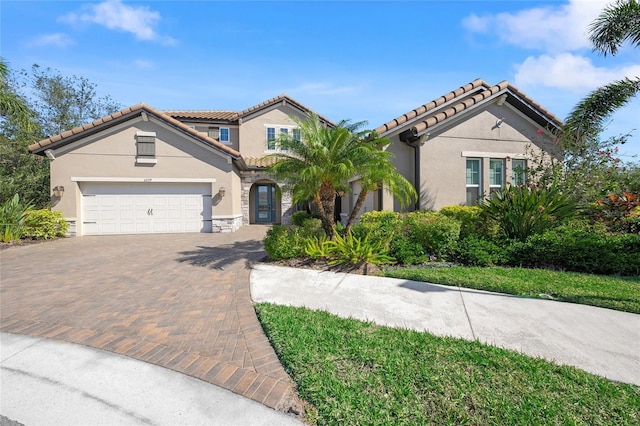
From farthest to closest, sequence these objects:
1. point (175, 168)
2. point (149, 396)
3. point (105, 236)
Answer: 1. point (175, 168)
2. point (105, 236)
3. point (149, 396)

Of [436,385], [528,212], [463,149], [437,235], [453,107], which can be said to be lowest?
[436,385]

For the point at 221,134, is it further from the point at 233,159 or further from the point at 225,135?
the point at 233,159

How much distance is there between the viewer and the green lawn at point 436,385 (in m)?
2.41

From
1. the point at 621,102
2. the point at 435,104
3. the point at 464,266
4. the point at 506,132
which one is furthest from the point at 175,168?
the point at 621,102

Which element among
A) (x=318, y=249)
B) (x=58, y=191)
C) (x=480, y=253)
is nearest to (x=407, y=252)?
(x=480, y=253)

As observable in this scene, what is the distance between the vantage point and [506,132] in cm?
1130

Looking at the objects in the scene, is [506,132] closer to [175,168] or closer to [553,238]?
[553,238]

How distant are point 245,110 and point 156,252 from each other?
13.8 metres

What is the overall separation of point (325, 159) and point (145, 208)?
11518mm

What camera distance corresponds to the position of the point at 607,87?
8.88 m

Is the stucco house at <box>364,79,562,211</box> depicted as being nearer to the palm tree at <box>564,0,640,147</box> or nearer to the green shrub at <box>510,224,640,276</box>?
the palm tree at <box>564,0,640,147</box>

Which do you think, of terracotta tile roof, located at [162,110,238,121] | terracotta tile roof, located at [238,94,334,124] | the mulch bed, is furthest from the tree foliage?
terracotta tile roof, located at [162,110,238,121]

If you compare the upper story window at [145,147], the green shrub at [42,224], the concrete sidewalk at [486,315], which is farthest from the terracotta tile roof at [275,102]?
the concrete sidewalk at [486,315]

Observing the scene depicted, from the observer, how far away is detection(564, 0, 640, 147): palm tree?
25.9 ft
